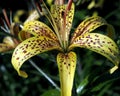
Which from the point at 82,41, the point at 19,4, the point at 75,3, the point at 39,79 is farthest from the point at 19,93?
the point at 82,41

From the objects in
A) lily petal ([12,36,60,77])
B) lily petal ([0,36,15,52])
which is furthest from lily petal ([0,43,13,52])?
lily petal ([12,36,60,77])

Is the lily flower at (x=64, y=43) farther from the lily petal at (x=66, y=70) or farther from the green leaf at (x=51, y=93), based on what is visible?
the green leaf at (x=51, y=93)

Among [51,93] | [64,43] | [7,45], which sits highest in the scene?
[64,43]

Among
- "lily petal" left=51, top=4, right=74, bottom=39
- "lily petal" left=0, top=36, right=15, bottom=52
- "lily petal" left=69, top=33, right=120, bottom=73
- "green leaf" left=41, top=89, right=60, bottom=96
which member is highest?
"lily petal" left=51, top=4, right=74, bottom=39

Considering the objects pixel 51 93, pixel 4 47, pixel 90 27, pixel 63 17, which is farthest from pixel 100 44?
pixel 4 47

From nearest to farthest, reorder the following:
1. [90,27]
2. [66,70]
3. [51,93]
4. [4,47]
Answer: [66,70]
[90,27]
[51,93]
[4,47]

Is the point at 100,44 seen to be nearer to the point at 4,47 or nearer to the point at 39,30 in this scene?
the point at 39,30

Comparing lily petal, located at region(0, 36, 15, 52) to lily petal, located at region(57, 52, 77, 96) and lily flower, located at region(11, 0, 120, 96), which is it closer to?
lily flower, located at region(11, 0, 120, 96)
